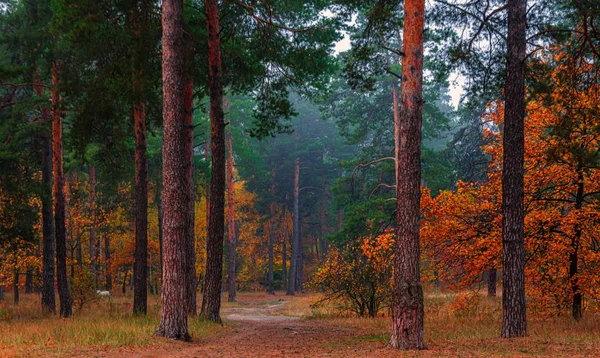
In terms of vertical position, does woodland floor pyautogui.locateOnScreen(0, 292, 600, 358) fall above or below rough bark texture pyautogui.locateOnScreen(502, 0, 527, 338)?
below

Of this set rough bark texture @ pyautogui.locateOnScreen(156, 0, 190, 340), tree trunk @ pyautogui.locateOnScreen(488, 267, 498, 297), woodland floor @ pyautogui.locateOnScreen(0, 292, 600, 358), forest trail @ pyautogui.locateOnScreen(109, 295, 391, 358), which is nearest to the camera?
woodland floor @ pyautogui.locateOnScreen(0, 292, 600, 358)

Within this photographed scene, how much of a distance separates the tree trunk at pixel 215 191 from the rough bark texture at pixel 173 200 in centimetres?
386

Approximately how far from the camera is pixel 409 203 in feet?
32.0

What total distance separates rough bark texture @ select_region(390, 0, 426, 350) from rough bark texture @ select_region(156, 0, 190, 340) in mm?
4211

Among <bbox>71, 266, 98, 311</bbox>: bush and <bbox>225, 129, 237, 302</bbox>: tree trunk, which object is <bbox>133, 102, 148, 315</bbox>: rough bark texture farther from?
<bbox>225, 129, 237, 302</bbox>: tree trunk

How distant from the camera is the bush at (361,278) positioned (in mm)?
18016

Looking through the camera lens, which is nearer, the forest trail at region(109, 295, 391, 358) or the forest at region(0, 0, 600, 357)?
the forest trail at region(109, 295, 391, 358)

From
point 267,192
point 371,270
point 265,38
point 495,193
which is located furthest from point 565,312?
point 267,192

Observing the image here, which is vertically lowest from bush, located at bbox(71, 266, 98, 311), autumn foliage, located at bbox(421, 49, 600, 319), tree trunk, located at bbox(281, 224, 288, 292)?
tree trunk, located at bbox(281, 224, 288, 292)

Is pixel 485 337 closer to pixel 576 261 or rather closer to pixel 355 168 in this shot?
pixel 576 261

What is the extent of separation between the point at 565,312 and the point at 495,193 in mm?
4104

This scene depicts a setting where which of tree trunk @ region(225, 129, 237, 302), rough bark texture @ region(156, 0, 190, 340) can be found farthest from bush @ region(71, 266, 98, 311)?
tree trunk @ region(225, 129, 237, 302)

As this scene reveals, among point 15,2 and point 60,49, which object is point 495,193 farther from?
point 15,2

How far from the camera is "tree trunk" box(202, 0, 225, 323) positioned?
1466cm
